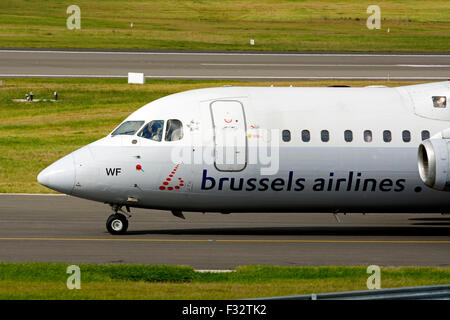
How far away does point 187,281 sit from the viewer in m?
18.2

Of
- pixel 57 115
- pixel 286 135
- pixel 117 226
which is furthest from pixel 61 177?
pixel 57 115

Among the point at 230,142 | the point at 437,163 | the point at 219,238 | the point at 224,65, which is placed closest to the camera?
the point at 437,163

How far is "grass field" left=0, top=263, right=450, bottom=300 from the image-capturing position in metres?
16.5

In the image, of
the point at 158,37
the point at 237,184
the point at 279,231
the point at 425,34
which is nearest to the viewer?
the point at 237,184

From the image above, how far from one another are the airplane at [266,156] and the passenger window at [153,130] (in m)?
0.02

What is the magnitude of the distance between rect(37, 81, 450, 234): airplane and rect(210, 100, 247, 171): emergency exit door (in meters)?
0.02

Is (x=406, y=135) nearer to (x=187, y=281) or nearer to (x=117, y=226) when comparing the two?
(x=117, y=226)

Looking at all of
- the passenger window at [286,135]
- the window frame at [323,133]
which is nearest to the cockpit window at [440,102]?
the window frame at [323,133]

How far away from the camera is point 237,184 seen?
23078mm

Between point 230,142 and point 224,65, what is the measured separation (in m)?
38.6
